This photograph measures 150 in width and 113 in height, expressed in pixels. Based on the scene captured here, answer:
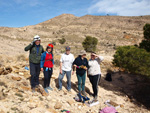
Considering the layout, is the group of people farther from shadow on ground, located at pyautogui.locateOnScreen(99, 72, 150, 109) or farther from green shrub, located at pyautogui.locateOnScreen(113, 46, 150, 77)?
shadow on ground, located at pyautogui.locateOnScreen(99, 72, 150, 109)

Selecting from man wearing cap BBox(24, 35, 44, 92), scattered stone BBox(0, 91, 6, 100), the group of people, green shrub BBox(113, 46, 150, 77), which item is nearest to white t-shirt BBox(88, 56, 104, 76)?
the group of people

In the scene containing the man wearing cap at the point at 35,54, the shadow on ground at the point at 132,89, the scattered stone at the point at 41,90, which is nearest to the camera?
the man wearing cap at the point at 35,54

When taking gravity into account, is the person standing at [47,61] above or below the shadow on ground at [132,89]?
above

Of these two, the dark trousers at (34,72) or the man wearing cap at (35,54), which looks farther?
the dark trousers at (34,72)

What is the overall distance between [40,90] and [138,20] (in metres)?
77.8

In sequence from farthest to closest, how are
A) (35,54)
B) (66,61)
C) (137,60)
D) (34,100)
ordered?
(137,60)
(66,61)
(35,54)
(34,100)

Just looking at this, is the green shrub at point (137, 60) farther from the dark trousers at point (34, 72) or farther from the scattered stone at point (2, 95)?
the scattered stone at point (2, 95)

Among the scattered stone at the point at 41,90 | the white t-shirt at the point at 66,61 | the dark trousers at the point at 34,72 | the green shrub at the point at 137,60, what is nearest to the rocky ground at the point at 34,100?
the scattered stone at the point at 41,90

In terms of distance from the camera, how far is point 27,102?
2.88 m

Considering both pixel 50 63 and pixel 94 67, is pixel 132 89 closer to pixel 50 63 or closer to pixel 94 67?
pixel 94 67

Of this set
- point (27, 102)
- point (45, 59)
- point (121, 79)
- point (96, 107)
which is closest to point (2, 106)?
point (27, 102)

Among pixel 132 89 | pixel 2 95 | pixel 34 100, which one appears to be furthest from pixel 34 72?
pixel 132 89

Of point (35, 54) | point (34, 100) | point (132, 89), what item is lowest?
point (132, 89)

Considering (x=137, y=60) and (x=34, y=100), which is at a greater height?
(x=137, y=60)
